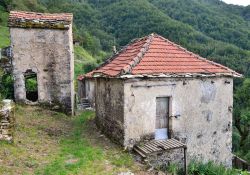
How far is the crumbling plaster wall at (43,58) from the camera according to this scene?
14.4 m

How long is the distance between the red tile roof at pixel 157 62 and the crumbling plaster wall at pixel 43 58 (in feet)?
9.72

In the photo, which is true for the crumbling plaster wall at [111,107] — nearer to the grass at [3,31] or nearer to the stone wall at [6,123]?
the stone wall at [6,123]

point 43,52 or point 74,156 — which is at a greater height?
point 43,52

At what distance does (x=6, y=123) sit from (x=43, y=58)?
19.7 feet

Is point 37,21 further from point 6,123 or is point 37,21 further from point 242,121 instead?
point 242,121

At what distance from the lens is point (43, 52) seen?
14500 mm

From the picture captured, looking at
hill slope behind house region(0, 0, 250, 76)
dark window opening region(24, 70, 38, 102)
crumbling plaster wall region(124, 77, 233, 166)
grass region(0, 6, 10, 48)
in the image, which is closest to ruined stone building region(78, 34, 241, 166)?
crumbling plaster wall region(124, 77, 233, 166)

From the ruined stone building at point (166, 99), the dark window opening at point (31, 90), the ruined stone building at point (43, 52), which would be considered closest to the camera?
the ruined stone building at point (166, 99)

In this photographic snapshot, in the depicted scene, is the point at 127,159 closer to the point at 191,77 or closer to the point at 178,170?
the point at 178,170

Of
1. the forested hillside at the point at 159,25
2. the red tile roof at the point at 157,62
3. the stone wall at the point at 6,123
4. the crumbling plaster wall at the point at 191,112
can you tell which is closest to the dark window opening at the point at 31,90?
the red tile roof at the point at 157,62

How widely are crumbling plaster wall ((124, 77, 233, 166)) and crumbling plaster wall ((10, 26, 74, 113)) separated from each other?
5.26m

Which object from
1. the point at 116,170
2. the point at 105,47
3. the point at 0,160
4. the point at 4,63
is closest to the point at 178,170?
the point at 116,170

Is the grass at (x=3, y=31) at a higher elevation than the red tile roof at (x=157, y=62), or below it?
higher

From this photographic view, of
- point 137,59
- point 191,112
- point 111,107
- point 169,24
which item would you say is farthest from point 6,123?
point 169,24
